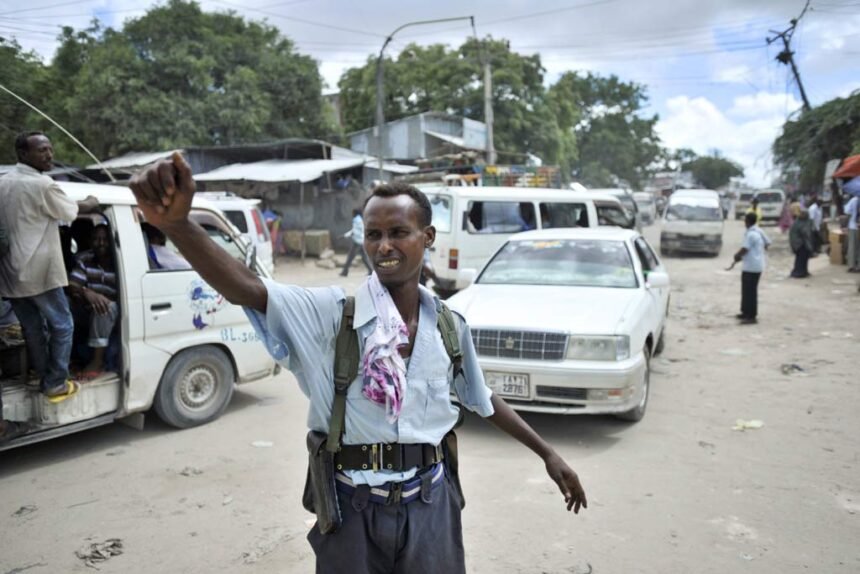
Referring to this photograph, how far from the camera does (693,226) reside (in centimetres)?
1856

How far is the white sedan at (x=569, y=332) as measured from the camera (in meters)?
4.71

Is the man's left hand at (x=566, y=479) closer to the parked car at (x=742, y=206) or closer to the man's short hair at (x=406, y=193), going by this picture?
the man's short hair at (x=406, y=193)

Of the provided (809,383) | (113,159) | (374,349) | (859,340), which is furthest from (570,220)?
(113,159)

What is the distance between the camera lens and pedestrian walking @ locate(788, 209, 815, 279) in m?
13.6

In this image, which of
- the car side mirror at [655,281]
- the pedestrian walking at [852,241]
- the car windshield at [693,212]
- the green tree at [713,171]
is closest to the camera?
the car side mirror at [655,281]

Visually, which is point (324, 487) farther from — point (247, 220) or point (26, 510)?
point (247, 220)

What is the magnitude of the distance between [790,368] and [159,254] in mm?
6512

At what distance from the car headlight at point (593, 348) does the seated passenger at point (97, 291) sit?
11.0ft

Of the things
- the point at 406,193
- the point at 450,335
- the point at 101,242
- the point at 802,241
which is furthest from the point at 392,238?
the point at 802,241

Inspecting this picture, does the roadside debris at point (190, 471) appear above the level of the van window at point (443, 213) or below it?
below

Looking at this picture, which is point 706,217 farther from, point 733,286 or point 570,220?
point 570,220

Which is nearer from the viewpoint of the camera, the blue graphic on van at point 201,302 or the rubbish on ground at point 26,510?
the rubbish on ground at point 26,510

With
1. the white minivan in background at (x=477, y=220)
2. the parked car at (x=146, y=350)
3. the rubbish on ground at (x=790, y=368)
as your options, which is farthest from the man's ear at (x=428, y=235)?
the white minivan in background at (x=477, y=220)

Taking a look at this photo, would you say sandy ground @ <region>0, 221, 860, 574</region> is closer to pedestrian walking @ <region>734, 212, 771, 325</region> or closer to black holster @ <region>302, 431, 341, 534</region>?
black holster @ <region>302, 431, 341, 534</region>
